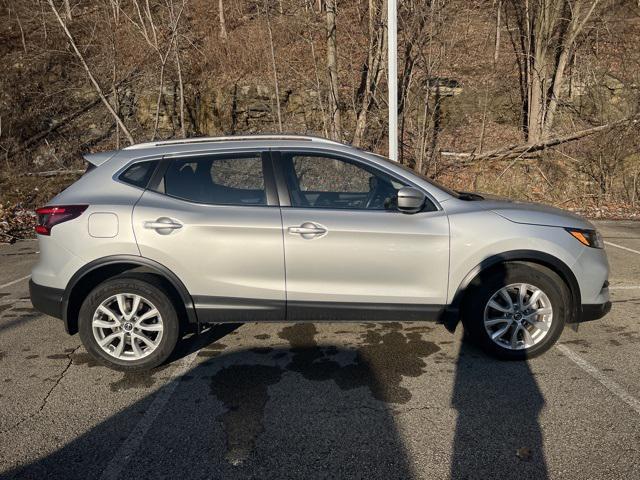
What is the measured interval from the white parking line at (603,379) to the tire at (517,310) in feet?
0.84

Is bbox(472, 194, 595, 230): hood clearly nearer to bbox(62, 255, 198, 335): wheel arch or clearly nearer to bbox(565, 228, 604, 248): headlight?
bbox(565, 228, 604, 248): headlight

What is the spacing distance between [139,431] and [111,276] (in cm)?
134

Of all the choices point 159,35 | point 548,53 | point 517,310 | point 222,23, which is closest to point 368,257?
point 517,310

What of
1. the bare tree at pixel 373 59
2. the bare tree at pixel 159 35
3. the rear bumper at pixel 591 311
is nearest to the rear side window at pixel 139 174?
the rear bumper at pixel 591 311

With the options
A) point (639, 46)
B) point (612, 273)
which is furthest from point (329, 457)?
point (639, 46)

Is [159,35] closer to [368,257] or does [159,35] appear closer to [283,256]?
[283,256]

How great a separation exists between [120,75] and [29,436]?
17.0 meters

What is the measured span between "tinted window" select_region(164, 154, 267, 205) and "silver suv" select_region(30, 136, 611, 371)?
0.04ft

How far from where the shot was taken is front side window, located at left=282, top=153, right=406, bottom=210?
3682 mm

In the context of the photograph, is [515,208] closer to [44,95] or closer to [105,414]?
[105,414]

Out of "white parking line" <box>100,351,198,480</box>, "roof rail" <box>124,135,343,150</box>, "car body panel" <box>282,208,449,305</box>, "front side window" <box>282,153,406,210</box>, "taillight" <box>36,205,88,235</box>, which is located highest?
"roof rail" <box>124,135,343,150</box>

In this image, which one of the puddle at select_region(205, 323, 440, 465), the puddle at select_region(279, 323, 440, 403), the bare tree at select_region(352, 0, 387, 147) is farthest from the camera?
the bare tree at select_region(352, 0, 387, 147)

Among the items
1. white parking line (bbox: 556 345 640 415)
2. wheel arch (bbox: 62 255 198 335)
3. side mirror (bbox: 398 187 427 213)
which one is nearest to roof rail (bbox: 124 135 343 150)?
side mirror (bbox: 398 187 427 213)

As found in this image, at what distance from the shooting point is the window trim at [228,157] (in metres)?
3.61
